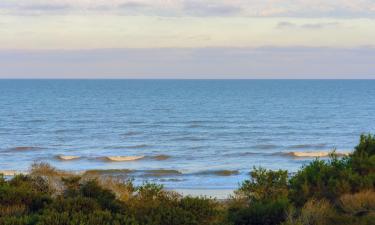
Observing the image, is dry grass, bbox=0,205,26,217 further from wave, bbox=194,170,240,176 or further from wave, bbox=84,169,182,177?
wave, bbox=194,170,240,176

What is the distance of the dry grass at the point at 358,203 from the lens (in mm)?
11805

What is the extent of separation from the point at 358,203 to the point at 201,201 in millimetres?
3401

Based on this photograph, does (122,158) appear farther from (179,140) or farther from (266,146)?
(266,146)

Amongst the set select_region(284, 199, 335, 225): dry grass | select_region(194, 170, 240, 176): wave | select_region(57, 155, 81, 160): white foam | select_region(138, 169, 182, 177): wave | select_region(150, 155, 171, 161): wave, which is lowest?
select_region(284, 199, 335, 225): dry grass

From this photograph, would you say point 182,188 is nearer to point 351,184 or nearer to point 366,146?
point 366,146

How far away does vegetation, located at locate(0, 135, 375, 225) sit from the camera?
30.7 ft

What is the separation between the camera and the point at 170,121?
69.8 metres

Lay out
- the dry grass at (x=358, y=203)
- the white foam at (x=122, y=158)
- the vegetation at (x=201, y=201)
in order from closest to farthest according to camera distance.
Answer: the vegetation at (x=201, y=201) < the dry grass at (x=358, y=203) < the white foam at (x=122, y=158)

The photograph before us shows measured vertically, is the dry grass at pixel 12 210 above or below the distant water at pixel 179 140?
below

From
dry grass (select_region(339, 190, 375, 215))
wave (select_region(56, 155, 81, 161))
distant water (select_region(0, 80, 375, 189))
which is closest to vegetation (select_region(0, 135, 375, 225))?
dry grass (select_region(339, 190, 375, 215))

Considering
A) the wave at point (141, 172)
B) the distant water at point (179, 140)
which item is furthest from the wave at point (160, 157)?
the wave at point (141, 172)

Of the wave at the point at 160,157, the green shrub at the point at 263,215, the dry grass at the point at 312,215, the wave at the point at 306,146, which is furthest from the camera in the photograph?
the wave at the point at 306,146

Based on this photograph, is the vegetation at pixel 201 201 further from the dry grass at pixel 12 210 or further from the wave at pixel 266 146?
the wave at pixel 266 146

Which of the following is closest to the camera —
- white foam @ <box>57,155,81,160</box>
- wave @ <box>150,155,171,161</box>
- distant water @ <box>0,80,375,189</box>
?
distant water @ <box>0,80,375,189</box>
